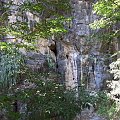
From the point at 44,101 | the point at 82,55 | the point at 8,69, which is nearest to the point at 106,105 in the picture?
the point at 44,101

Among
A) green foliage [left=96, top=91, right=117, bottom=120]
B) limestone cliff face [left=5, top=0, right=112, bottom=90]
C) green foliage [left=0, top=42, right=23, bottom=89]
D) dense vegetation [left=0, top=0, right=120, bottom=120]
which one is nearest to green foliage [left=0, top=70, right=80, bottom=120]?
dense vegetation [left=0, top=0, right=120, bottom=120]

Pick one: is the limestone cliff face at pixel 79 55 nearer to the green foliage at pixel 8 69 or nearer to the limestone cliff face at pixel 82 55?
the limestone cliff face at pixel 82 55

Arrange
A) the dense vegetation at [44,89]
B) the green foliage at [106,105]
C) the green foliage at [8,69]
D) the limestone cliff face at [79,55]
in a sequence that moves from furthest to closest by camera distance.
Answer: the limestone cliff face at [79,55] < the green foliage at [8,69] < the green foliage at [106,105] < the dense vegetation at [44,89]

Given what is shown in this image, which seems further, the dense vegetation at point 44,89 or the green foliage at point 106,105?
the green foliage at point 106,105

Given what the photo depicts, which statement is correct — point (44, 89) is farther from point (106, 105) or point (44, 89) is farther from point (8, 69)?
point (106, 105)

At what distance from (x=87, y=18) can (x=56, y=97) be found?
333cm

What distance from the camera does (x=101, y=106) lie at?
6383 millimetres

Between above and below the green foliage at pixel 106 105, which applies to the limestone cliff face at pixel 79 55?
above

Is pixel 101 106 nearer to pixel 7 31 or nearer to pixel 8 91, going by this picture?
pixel 8 91

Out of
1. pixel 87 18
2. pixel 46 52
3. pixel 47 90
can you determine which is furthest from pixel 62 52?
pixel 47 90

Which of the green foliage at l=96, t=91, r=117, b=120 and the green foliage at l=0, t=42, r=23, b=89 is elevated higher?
the green foliage at l=0, t=42, r=23, b=89

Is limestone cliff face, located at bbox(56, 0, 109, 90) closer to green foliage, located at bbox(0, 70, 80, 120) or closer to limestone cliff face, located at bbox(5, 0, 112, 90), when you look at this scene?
limestone cliff face, located at bbox(5, 0, 112, 90)

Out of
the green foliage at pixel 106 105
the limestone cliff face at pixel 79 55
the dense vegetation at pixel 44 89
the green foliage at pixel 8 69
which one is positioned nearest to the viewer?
the dense vegetation at pixel 44 89

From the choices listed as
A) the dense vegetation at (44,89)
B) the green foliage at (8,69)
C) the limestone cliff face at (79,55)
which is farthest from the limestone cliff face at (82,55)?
the green foliage at (8,69)
